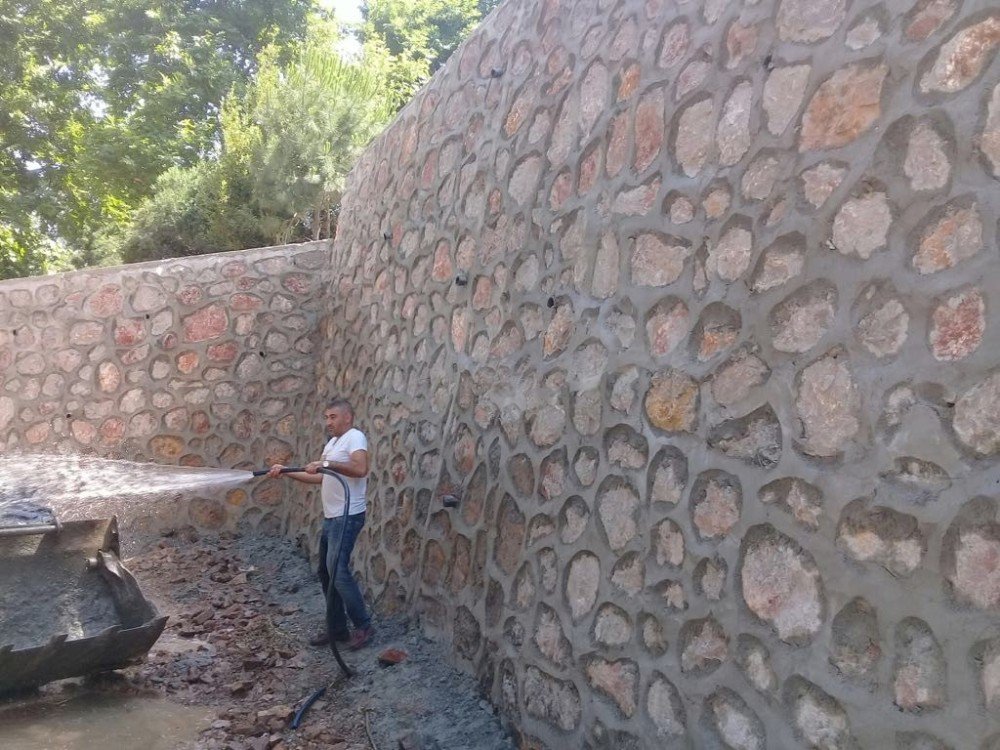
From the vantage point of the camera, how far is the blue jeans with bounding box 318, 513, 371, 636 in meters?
4.42

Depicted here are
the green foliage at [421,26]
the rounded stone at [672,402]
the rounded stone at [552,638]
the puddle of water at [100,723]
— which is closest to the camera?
the rounded stone at [672,402]

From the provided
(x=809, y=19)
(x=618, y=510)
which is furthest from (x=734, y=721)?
(x=809, y=19)

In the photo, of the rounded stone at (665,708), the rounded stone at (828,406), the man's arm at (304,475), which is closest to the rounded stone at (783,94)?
the rounded stone at (828,406)

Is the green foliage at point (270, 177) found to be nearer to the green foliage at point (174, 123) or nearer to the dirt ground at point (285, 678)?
the green foliage at point (174, 123)

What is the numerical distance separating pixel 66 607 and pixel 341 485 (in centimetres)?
147

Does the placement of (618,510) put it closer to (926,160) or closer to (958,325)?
(958,325)

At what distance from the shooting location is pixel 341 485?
15.0ft

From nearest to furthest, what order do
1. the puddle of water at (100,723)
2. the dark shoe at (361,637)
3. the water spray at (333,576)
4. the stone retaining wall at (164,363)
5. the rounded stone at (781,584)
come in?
1. the rounded stone at (781,584)
2. the puddle of water at (100,723)
3. the water spray at (333,576)
4. the dark shoe at (361,637)
5. the stone retaining wall at (164,363)

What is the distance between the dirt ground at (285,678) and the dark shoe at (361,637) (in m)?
0.04

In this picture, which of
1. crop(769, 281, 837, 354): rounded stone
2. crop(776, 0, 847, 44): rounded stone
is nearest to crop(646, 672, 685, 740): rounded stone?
crop(769, 281, 837, 354): rounded stone

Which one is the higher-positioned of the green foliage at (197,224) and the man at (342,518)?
the green foliage at (197,224)

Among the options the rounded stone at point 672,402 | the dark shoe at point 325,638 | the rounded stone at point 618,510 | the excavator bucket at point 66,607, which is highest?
the rounded stone at point 672,402

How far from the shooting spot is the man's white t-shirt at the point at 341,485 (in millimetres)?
4531

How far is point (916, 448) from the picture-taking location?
1.89 meters
